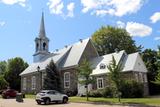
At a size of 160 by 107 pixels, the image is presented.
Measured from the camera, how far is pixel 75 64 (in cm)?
4806

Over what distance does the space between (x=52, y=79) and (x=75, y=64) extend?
467cm

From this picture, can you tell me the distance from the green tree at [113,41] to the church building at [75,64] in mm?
12213

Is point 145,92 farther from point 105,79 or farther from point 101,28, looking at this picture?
point 101,28

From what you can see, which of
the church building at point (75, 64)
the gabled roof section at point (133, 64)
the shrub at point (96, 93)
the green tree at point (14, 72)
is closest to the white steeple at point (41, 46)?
the church building at point (75, 64)

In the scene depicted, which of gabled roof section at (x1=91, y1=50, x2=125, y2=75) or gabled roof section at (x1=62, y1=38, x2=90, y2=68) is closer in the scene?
gabled roof section at (x1=91, y1=50, x2=125, y2=75)

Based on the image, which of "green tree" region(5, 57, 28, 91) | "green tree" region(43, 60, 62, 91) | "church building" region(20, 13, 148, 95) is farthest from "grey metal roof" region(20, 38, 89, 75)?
"green tree" region(5, 57, 28, 91)

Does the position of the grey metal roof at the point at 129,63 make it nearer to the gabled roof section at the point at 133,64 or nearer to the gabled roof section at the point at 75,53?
the gabled roof section at the point at 133,64

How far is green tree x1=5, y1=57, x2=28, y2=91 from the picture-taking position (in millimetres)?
79438

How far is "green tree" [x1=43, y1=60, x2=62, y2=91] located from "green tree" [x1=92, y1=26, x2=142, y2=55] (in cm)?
2219

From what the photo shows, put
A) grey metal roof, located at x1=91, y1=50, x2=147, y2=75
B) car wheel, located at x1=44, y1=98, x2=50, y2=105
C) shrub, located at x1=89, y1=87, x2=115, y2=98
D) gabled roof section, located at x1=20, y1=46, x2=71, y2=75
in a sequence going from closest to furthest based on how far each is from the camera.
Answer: car wheel, located at x1=44, y1=98, x2=50, y2=105, shrub, located at x1=89, y1=87, x2=115, y2=98, grey metal roof, located at x1=91, y1=50, x2=147, y2=75, gabled roof section, located at x1=20, y1=46, x2=71, y2=75

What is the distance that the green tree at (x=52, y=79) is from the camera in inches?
1858

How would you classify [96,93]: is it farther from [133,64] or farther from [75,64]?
[75,64]

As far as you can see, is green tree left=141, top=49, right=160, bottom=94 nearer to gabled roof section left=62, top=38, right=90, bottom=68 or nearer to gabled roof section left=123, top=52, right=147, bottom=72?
gabled roof section left=123, top=52, right=147, bottom=72

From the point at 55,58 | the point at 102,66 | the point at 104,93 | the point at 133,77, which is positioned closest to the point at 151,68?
the point at 102,66
